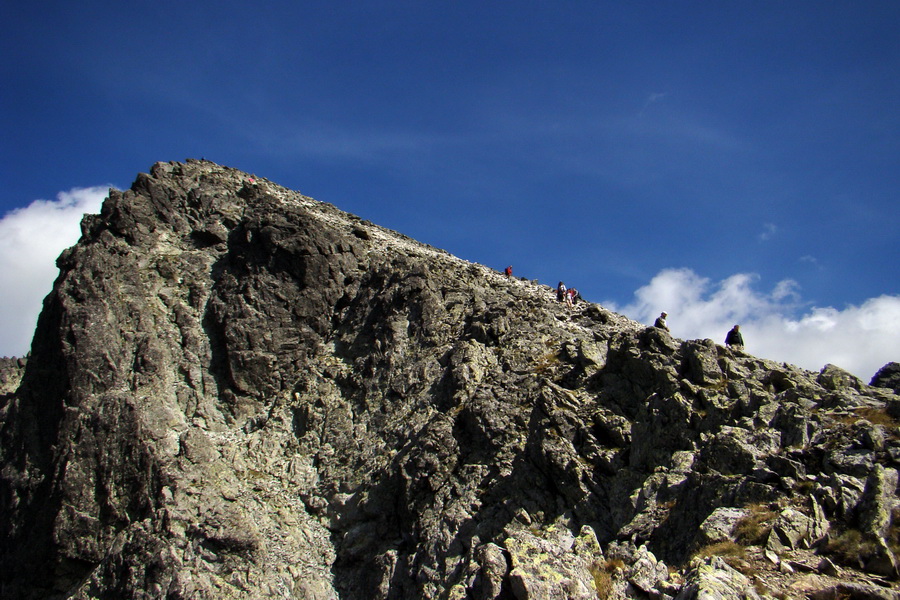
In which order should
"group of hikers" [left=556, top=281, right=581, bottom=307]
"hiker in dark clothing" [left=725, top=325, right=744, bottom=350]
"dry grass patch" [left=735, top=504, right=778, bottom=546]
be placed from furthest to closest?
"group of hikers" [left=556, top=281, right=581, bottom=307] < "hiker in dark clothing" [left=725, top=325, right=744, bottom=350] < "dry grass patch" [left=735, top=504, right=778, bottom=546]

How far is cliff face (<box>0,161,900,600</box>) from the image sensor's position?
911 inches

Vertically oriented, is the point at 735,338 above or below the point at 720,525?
above

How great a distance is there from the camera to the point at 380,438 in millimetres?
41531

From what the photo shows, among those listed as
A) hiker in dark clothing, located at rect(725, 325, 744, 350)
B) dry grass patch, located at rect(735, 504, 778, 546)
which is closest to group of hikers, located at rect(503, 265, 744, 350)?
hiker in dark clothing, located at rect(725, 325, 744, 350)

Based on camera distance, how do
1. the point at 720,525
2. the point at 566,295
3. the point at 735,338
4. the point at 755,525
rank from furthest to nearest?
the point at 566,295
the point at 735,338
the point at 720,525
the point at 755,525

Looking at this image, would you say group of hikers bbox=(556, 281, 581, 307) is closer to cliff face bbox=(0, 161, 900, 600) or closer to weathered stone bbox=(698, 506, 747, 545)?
cliff face bbox=(0, 161, 900, 600)

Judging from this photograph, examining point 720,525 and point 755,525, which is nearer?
point 755,525

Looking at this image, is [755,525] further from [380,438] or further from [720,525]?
[380,438]

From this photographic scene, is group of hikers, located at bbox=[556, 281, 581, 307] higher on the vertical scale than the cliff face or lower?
higher

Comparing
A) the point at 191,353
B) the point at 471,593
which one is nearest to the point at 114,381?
the point at 191,353


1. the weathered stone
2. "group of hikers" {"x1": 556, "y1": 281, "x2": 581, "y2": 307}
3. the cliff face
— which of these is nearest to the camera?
the weathered stone

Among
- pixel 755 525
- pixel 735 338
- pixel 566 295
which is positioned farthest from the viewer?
pixel 566 295

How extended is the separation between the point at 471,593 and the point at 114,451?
1131 inches

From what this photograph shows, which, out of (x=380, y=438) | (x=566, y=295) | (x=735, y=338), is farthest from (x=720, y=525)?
(x=566, y=295)
